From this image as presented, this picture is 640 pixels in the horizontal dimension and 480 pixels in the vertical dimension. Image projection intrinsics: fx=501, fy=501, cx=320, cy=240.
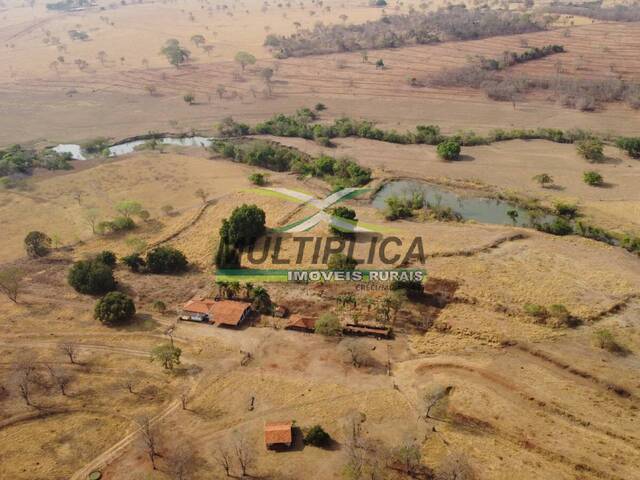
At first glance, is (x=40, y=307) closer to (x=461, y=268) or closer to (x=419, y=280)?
(x=419, y=280)

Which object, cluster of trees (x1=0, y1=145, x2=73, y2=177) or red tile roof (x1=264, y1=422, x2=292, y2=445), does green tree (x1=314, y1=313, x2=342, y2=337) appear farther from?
cluster of trees (x1=0, y1=145, x2=73, y2=177)

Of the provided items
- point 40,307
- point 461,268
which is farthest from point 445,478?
point 40,307

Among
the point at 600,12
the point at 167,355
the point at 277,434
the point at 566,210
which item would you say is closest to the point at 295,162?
the point at 566,210

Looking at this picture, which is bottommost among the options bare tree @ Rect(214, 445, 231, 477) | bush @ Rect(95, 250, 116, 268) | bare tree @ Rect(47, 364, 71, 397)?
bare tree @ Rect(214, 445, 231, 477)

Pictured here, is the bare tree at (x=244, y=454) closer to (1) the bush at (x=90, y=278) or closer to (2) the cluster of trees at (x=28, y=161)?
(1) the bush at (x=90, y=278)

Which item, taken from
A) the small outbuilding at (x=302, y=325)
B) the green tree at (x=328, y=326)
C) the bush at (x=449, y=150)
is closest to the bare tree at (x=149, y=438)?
the small outbuilding at (x=302, y=325)

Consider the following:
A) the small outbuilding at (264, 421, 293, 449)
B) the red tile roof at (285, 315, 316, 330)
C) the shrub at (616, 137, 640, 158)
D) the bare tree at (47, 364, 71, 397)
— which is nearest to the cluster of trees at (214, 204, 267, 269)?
the red tile roof at (285, 315, 316, 330)

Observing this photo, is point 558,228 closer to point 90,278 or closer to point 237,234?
point 237,234
